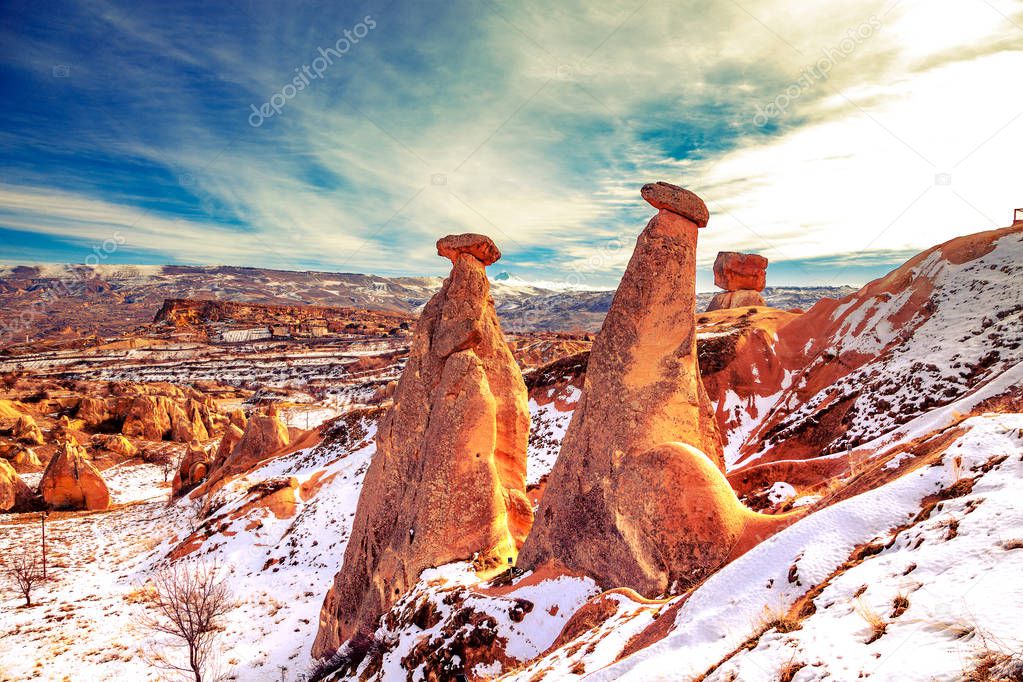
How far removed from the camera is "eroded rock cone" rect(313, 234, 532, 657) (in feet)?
43.4

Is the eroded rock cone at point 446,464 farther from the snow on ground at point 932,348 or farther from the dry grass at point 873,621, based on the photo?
the snow on ground at point 932,348

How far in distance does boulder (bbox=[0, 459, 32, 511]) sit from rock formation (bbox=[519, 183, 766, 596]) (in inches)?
1958

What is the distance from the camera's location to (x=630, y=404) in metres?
11.4

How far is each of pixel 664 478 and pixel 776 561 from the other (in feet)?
12.9

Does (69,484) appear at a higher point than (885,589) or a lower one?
lower

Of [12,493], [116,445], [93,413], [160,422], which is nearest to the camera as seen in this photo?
[12,493]

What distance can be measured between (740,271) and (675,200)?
57468mm

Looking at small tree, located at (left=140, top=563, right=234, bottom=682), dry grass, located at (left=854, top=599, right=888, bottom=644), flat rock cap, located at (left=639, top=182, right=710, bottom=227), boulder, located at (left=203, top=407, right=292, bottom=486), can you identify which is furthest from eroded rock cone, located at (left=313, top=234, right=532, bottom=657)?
boulder, located at (left=203, top=407, right=292, bottom=486)

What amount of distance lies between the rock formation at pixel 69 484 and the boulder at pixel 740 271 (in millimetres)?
69466

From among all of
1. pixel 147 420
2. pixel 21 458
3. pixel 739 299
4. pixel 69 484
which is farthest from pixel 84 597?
pixel 739 299

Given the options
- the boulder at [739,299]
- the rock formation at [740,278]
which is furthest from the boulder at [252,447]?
the rock formation at [740,278]

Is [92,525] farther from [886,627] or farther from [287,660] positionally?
[886,627]

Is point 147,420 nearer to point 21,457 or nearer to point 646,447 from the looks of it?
point 21,457

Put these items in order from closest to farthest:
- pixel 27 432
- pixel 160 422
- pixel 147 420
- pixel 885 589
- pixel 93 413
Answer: pixel 885 589 < pixel 27 432 < pixel 147 420 < pixel 93 413 < pixel 160 422
